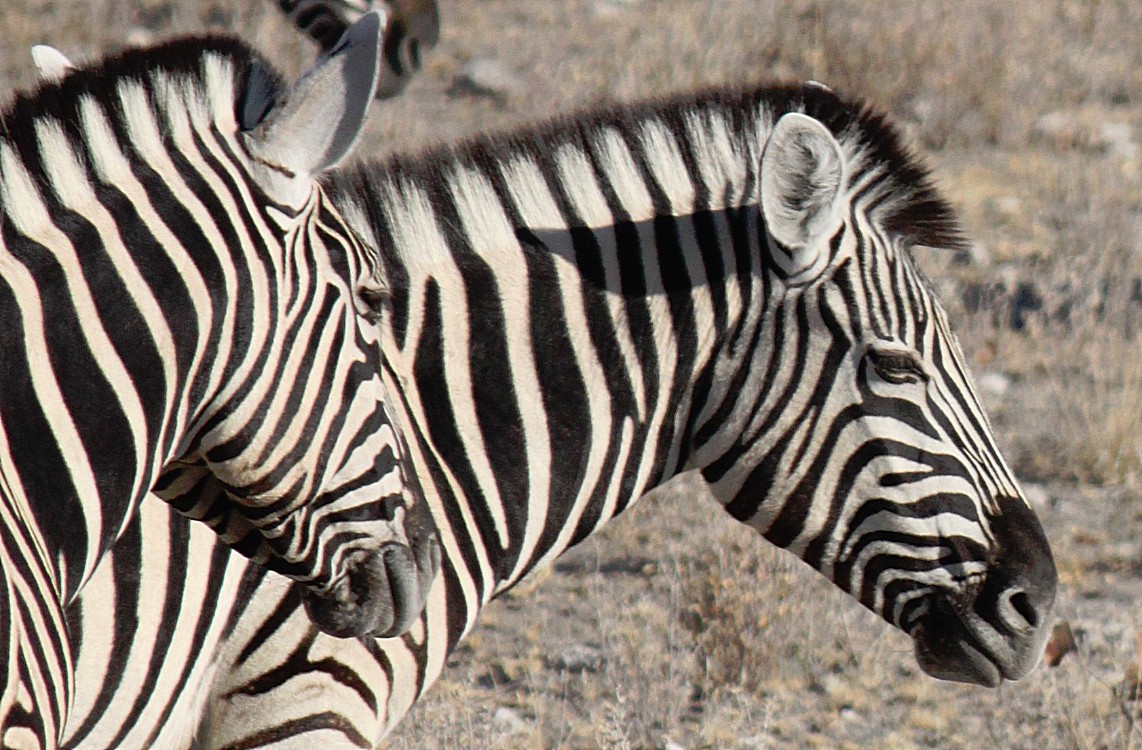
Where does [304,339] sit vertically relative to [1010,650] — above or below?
above

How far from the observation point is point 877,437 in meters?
2.91

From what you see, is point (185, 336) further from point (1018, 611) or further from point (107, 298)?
point (1018, 611)

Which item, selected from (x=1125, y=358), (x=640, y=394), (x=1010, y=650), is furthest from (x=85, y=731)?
(x=1125, y=358)

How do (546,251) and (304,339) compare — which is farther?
(546,251)

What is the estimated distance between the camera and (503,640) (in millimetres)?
4695

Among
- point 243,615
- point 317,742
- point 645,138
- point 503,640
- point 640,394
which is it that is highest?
point 645,138

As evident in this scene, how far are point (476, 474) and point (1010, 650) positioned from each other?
3.59 feet

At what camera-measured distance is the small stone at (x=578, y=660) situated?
4555 mm

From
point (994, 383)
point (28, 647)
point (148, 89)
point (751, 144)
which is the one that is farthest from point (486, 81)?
point (28, 647)

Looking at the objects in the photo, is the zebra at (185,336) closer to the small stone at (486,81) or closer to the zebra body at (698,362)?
the zebra body at (698,362)

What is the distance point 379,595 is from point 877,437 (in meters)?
1.03

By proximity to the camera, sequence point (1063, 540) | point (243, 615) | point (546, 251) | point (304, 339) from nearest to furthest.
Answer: point (304, 339), point (243, 615), point (546, 251), point (1063, 540)

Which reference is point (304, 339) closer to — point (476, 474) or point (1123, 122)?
point (476, 474)

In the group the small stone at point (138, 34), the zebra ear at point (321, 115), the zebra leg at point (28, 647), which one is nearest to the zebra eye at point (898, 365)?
the zebra ear at point (321, 115)
